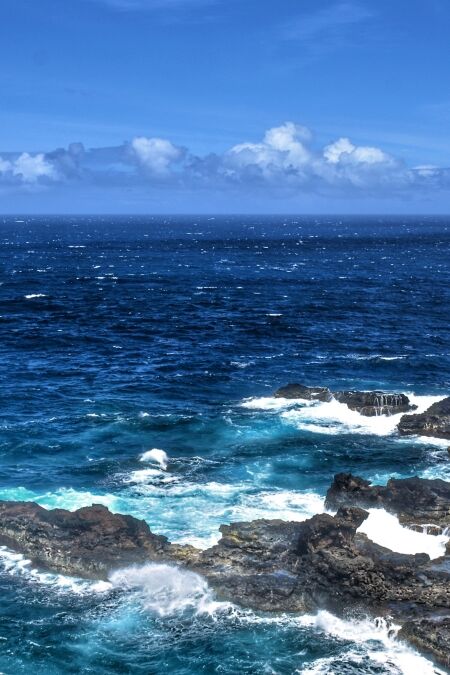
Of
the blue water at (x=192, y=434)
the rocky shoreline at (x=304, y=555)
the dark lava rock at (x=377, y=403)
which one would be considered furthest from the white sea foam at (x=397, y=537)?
the dark lava rock at (x=377, y=403)

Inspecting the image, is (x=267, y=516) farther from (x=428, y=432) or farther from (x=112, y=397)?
(x=112, y=397)

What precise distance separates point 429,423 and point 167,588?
3186 centimetres

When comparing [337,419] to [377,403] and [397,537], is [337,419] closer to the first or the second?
[377,403]

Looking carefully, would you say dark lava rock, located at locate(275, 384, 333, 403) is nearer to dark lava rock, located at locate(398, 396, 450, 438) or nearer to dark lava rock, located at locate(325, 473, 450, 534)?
dark lava rock, located at locate(398, 396, 450, 438)

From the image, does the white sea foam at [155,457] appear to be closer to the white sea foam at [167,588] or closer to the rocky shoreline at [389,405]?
the white sea foam at [167,588]

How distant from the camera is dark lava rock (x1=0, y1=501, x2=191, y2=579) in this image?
4088 centimetres

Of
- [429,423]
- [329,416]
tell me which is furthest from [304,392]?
[429,423]

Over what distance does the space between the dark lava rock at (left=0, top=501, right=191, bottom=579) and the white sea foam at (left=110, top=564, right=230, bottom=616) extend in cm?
79

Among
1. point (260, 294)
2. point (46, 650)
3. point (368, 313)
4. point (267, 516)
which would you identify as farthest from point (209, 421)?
point (260, 294)

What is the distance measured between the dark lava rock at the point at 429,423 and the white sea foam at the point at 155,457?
20754 mm

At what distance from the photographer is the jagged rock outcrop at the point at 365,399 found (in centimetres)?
6619

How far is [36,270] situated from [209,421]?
5106 inches

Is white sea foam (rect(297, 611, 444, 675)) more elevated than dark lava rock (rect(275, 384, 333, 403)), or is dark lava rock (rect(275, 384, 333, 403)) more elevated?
dark lava rock (rect(275, 384, 333, 403))

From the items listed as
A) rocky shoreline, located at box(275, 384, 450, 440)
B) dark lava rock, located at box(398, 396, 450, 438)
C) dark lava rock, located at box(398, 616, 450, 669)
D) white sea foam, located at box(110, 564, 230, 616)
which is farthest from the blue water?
rocky shoreline, located at box(275, 384, 450, 440)
